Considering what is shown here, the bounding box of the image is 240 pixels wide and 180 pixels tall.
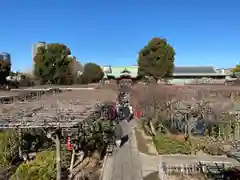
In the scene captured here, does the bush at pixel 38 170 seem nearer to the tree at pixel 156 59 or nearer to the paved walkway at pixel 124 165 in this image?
the paved walkway at pixel 124 165

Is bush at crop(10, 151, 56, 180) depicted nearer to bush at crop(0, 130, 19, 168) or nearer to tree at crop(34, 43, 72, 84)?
bush at crop(0, 130, 19, 168)

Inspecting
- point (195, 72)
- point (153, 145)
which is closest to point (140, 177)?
point (153, 145)

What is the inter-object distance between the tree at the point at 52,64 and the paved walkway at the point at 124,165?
32.1 metres

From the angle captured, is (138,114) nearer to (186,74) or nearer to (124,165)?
(124,165)

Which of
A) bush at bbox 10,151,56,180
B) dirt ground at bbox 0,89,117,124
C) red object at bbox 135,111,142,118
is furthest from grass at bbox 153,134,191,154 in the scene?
Answer: red object at bbox 135,111,142,118

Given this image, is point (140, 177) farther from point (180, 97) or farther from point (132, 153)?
point (180, 97)

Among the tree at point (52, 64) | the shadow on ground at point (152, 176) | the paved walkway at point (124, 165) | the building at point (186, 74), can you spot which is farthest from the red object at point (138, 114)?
the tree at point (52, 64)

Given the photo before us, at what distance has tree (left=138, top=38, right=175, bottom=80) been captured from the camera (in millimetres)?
47344

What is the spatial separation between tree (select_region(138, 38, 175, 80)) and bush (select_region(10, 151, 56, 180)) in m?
37.0

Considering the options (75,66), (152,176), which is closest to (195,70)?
(75,66)

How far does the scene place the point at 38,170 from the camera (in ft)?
31.2

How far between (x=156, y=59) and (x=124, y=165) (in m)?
35.1

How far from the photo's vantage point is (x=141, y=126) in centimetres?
2309

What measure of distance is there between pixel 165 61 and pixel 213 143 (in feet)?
105
